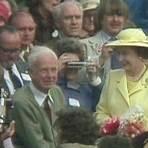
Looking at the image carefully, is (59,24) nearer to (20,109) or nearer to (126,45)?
(126,45)

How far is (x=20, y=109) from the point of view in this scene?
776cm

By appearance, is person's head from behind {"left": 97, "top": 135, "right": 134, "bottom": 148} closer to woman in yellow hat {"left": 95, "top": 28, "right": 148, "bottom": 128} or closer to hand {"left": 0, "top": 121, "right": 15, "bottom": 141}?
hand {"left": 0, "top": 121, "right": 15, "bottom": 141}

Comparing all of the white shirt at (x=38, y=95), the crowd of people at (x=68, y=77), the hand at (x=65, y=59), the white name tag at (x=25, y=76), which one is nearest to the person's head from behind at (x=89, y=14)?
the crowd of people at (x=68, y=77)

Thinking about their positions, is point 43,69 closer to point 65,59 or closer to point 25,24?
point 65,59

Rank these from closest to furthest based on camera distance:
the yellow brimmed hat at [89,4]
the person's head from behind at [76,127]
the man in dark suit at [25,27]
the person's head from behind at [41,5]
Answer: the person's head from behind at [76,127] → the man in dark suit at [25,27] → the person's head from behind at [41,5] → the yellow brimmed hat at [89,4]

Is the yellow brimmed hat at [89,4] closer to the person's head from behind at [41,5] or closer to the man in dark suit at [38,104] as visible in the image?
the person's head from behind at [41,5]

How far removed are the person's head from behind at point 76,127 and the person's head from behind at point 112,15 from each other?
139 inches

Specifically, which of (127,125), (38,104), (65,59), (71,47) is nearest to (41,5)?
(71,47)

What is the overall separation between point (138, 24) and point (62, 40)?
2257mm

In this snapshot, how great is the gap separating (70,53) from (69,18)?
1102 millimetres

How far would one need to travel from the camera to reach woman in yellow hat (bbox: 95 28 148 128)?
8.25 metres

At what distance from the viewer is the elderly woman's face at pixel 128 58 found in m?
8.27

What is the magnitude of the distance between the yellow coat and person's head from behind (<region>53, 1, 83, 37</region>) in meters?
1.54

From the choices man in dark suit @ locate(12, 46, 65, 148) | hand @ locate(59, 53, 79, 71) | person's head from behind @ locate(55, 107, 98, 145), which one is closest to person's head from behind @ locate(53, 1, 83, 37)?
hand @ locate(59, 53, 79, 71)
